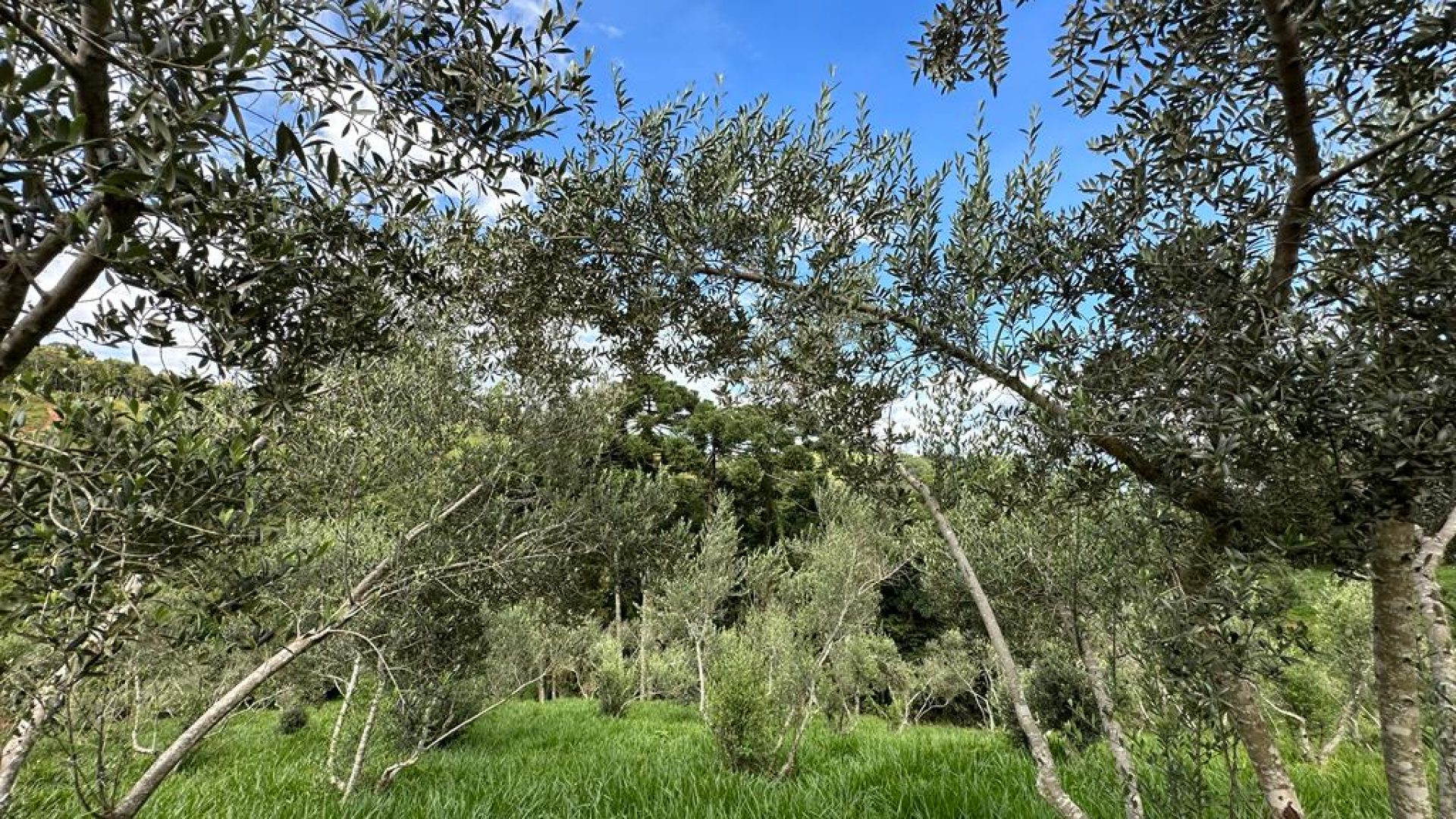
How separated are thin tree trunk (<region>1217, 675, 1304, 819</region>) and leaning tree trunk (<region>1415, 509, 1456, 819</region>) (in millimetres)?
629

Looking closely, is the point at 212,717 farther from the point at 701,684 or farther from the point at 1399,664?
the point at 701,684

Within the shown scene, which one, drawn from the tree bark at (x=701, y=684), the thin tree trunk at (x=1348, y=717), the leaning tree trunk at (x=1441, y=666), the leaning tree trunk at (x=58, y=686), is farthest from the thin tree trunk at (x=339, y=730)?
the thin tree trunk at (x=1348, y=717)

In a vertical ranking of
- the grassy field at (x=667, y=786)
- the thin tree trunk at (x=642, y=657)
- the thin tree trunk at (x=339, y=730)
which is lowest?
the grassy field at (x=667, y=786)

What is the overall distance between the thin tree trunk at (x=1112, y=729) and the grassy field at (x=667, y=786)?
1762 mm

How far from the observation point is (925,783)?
7.00 meters

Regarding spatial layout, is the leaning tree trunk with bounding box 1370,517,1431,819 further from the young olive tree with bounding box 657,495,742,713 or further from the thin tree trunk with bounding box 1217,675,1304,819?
the young olive tree with bounding box 657,495,742,713

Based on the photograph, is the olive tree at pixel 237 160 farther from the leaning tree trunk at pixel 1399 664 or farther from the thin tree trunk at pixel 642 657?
the thin tree trunk at pixel 642 657

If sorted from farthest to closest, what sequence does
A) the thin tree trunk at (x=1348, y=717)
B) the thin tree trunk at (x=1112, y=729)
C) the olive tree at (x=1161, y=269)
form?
the thin tree trunk at (x=1348, y=717), the thin tree trunk at (x=1112, y=729), the olive tree at (x=1161, y=269)

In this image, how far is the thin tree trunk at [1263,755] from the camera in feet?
11.7

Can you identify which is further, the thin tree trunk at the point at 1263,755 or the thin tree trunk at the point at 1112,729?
the thin tree trunk at the point at 1112,729

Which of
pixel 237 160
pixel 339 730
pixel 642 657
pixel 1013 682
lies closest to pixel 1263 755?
pixel 1013 682

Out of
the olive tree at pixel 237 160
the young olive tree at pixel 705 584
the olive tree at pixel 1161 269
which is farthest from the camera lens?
the young olive tree at pixel 705 584

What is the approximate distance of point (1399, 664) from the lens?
3.17 meters

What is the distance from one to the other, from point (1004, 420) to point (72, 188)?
5.09 metres
